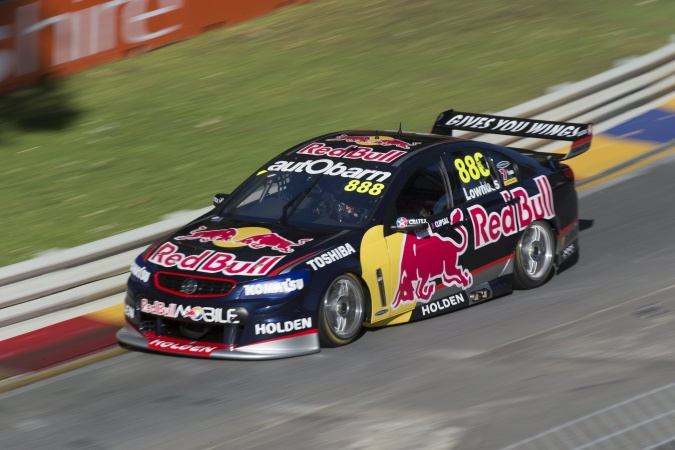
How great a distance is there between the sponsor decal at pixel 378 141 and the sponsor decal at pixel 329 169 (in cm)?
47

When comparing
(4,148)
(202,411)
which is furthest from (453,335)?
(4,148)

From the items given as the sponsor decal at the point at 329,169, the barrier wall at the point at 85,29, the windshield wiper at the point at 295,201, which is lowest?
the windshield wiper at the point at 295,201

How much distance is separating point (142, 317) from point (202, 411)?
1.36m

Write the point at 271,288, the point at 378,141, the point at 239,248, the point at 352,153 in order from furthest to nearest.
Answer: the point at 378,141 → the point at 352,153 → the point at 239,248 → the point at 271,288

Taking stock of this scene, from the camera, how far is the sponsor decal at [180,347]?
869 cm

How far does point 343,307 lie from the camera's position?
29.8 ft

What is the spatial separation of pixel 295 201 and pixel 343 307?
1076mm

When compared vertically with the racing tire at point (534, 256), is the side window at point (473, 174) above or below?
above

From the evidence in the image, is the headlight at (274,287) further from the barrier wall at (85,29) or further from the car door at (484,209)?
the barrier wall at (85,29)

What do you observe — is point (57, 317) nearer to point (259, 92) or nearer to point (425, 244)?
point (425, 244)

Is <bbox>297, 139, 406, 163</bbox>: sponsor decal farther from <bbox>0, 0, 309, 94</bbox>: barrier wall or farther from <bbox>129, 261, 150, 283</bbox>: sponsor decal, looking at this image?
<bbox>0, 0, 309, 94</bbox>: barrier wall

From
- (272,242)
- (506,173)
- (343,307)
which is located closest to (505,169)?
(506,173)

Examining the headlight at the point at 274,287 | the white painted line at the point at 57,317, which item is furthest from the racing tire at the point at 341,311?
the white painted line at the point at 57,317

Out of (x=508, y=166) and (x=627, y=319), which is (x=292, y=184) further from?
(x=627, y=319)
